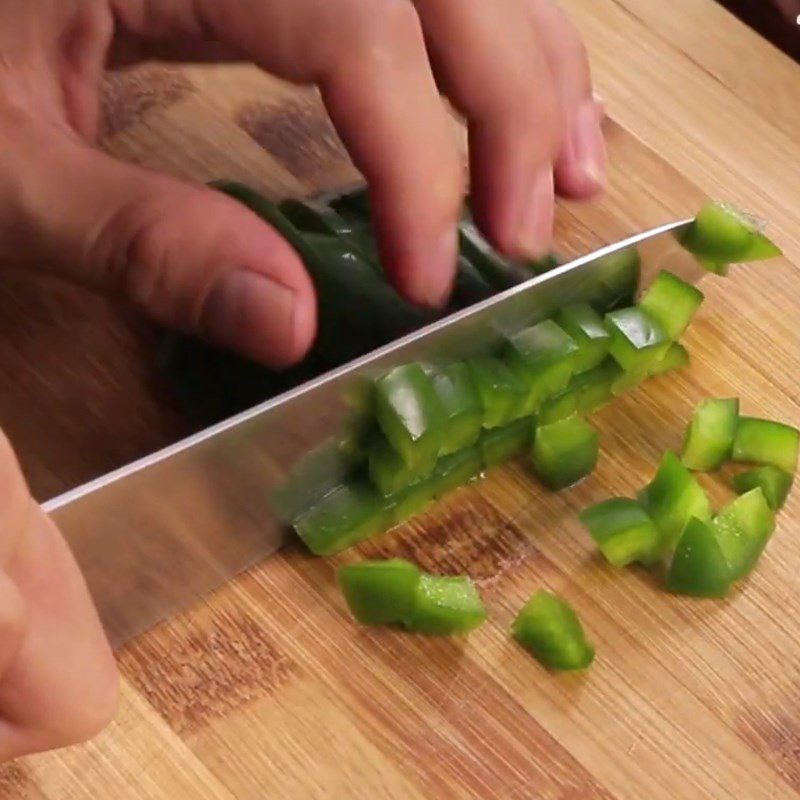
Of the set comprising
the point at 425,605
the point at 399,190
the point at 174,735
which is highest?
the point at 399,190

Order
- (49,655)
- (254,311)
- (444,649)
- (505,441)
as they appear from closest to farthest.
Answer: (49,655), (254,311), (444,649), (505,441)

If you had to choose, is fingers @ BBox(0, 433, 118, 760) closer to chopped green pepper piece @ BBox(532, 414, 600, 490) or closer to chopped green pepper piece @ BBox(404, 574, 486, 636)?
chopped green pepper piece @ BBox(404, 574, 486, 636)

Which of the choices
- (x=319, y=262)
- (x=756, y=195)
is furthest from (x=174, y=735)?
(x=756, y=195)

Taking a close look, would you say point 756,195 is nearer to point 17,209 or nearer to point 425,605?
point 425,605

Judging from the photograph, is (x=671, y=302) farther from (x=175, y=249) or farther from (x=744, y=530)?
(x=175, y=249)

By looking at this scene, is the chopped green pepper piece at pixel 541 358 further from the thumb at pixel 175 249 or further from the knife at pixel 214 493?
the thumb at pixel 175 249

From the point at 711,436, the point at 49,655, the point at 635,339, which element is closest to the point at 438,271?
the point at 635,339
